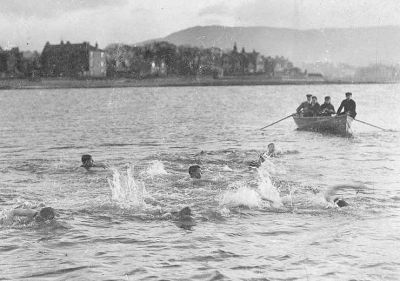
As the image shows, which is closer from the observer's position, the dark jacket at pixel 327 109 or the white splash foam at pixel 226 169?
the white splash foam at pixel 226 169

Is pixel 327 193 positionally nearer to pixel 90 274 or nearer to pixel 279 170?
pixel 279 170

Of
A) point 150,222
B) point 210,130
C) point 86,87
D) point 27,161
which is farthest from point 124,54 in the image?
point 150,222

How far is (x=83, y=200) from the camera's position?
14.5 meters

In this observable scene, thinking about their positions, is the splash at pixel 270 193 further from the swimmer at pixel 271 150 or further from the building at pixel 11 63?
the building at pixel 11 63

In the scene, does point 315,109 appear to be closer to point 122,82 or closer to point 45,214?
point 45,214

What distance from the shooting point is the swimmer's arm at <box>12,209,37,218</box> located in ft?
40.5

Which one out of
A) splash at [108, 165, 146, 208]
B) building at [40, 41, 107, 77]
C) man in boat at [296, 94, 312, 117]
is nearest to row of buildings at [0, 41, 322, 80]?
building at [40, 41, 107, 77]

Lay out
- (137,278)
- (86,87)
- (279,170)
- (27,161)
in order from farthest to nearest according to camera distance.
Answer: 1. (86,87)
2. (27,161)
3. (279,170)
4. (137,278)

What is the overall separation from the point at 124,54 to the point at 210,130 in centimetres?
13199

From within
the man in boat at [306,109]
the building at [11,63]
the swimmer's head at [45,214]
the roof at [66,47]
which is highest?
the roof at [66,47]

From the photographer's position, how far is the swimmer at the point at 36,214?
1198 cm

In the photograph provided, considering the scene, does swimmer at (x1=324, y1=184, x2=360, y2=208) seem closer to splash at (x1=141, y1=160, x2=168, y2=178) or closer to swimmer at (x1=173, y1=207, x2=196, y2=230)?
swimmer at (x1=173, y1=207, x2=196, y2=230)

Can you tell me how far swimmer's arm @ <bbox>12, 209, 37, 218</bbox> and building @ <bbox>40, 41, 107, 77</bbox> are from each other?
420 feet

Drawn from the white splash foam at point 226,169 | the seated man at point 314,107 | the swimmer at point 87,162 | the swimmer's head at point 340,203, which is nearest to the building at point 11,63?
the seated man at point 314,107
